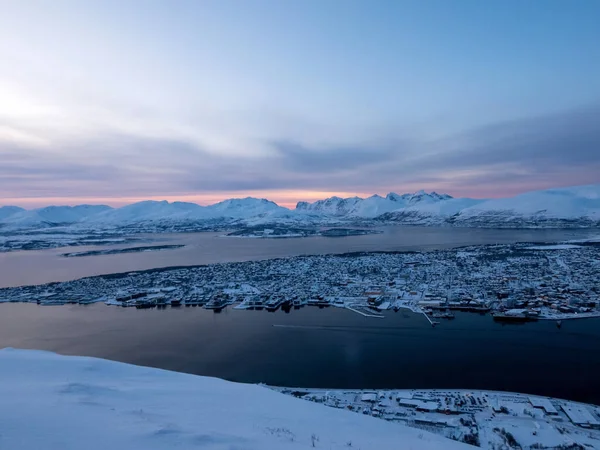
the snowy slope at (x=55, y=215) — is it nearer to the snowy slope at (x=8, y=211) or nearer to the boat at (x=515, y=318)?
the snowy slope at (x=8, y=211)

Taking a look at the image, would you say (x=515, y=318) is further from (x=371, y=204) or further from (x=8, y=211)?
(x=8, y=211)

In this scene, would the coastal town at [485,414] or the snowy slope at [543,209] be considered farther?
the snowy slope at [543,209]

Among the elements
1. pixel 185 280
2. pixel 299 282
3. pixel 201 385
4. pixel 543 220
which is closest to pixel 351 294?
pixel 299 282

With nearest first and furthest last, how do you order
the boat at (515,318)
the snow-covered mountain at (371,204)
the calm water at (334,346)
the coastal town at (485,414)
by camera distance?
the coastal town at (485,414)
the calm water at (334,346)
the boat at (515,318)
the snow-covered mountain at (371,204)

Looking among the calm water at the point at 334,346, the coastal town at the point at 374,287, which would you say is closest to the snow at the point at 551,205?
the coastal town at the point at 374,287

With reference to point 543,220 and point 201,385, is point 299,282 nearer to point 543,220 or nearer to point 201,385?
point 201,385

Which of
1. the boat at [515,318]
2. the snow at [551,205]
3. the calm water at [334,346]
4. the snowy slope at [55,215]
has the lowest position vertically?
the calm water at [334,346]
